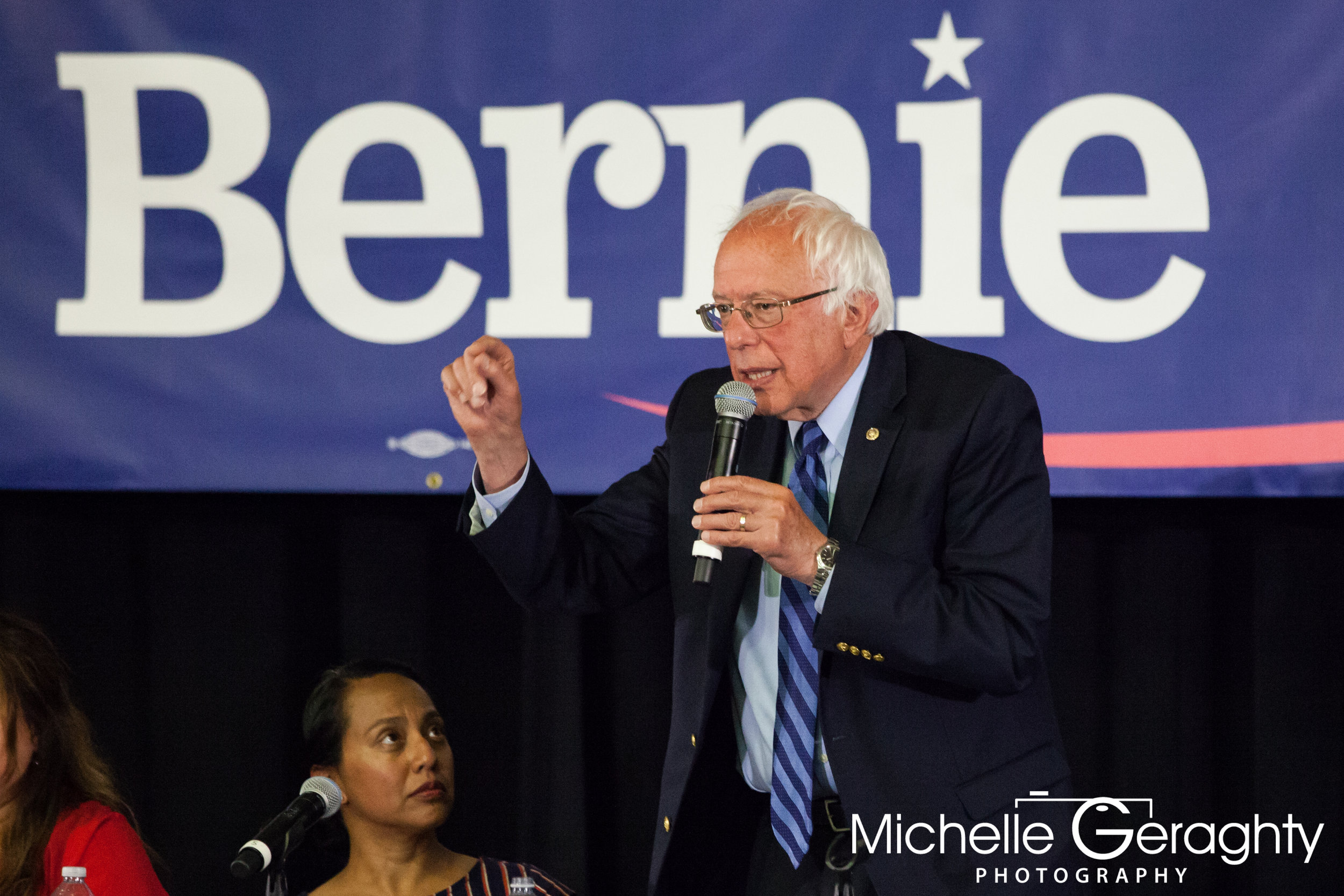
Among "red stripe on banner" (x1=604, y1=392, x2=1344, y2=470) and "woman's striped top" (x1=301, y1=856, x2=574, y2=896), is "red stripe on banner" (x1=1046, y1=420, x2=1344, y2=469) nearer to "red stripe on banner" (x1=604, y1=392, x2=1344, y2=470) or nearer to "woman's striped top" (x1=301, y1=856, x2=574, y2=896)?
"red stripe on banner" (x1=604, y1=392, x2=1344, y2=470)

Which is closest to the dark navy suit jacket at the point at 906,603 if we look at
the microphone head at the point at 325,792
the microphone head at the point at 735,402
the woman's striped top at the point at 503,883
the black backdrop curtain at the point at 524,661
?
the microphone head at the point at 735,402

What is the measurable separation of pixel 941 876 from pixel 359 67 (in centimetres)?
225

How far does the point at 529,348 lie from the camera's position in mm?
2977

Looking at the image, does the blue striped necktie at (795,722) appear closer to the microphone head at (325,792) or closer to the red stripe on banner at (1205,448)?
the microphone head at (325,792)

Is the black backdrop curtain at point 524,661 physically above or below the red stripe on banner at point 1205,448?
below

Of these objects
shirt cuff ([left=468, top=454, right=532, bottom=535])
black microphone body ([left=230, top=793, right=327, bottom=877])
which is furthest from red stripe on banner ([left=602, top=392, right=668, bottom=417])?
black microphone body ([left=230, top=793, right=327, bottom=877])

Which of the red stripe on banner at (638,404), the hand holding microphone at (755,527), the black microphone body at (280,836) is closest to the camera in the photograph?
the hand holding microphone at (755,527)

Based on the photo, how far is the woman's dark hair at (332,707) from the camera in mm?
2652

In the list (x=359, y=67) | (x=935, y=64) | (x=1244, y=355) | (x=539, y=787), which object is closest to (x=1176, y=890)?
(x=1244, y=355)

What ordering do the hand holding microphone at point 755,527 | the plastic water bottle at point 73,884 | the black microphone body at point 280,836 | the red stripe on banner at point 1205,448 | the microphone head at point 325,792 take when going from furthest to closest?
the red stripe on banner at point 1205,448, the microphone head at point 325,792, the plastic water bottle at point 73,884, the black microphone body at point 280,836, the hand holding microphone at point 755,527

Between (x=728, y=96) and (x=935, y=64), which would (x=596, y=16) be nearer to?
(x=728, y=96)

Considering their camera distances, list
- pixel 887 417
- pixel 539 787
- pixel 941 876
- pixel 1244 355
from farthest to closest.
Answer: pixel 539 787, pixel 1244 355, pixel 887 417, pixel 941 876

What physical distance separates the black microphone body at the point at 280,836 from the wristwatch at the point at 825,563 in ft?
2.83

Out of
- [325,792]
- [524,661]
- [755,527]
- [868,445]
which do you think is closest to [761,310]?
[868,445]
